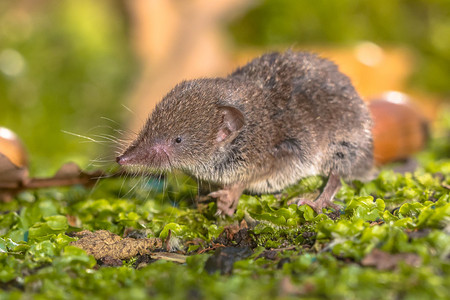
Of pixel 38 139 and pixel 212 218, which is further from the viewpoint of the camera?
pixel 38 139

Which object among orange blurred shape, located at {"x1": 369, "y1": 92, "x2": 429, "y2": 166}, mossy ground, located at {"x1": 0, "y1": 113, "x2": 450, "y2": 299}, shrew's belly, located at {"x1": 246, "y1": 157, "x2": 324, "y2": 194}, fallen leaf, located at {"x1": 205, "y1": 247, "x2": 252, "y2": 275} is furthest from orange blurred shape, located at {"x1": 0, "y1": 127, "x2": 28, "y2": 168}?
orange blurred shape, located at {"x1": 369, "y1": 92, "x2": 429, "y2": 166}

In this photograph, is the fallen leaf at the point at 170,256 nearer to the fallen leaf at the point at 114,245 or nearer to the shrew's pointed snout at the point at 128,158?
the fallen leaf at the point at 114,245

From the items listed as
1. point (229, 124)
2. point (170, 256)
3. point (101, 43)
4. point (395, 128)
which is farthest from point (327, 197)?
point (101, 43)

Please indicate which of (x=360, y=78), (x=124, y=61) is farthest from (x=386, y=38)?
(x=124, y=61)

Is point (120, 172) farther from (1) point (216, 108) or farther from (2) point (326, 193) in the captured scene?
(2) point (326, 193)

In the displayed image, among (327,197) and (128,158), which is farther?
(327,197)

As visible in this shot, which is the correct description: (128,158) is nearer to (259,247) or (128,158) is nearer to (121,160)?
(121,160)

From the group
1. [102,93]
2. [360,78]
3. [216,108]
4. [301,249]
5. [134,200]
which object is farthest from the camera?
[102,93]
